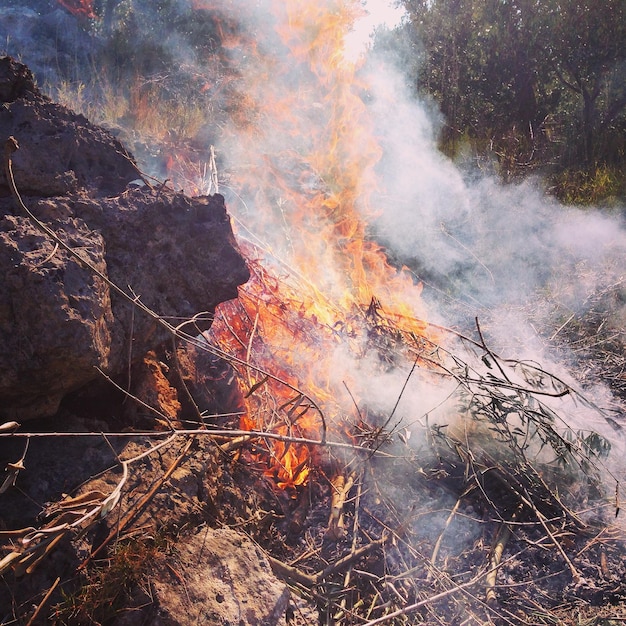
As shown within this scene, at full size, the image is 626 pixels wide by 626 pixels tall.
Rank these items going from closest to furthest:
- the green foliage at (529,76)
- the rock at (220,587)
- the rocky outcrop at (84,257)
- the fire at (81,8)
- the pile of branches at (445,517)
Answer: the rock at (220,587) → the rocky outcrop at (84,257) → the pile of branches at (445,517) → the green foliage at (529,76) → the fire at (81,8)

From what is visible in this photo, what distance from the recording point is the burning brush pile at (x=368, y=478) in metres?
2.20

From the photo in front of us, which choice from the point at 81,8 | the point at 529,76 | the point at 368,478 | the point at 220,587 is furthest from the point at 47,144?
the point at 81,8

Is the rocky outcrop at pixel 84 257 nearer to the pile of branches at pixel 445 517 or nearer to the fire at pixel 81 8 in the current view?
the pile of branches at pixel 445 517

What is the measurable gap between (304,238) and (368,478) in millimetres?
3411

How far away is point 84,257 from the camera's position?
217cm

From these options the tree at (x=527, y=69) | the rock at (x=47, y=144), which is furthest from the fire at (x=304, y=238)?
the tree at (x=527, y=69)

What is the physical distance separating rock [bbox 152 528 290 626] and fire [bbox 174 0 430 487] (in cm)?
64

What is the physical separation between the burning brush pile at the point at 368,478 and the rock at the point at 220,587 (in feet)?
0.09

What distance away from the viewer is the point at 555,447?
2955mm

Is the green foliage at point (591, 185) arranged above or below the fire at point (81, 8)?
above

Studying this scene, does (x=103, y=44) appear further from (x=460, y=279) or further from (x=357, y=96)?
(x=460, y=279)

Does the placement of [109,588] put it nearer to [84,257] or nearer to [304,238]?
[84,257]

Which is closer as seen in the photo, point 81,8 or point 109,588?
point 109,588

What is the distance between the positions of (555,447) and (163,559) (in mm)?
2160
